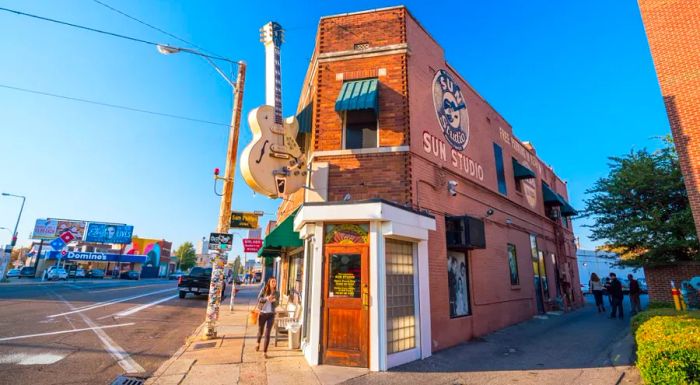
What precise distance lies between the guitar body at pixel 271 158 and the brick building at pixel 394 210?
2.14ft

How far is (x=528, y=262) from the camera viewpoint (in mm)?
15258

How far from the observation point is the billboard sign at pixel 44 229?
172ft

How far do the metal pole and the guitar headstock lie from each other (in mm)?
1762

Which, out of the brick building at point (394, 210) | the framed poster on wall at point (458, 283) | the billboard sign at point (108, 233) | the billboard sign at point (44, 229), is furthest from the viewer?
the billboard sign at point (44, 229)

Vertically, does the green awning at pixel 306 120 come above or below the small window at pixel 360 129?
above

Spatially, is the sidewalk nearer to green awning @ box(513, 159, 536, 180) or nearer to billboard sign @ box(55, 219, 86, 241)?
green awning @ box(513, 159, 536, 180)

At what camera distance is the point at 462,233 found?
379 inches

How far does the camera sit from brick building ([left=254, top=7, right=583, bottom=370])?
730 centimetres

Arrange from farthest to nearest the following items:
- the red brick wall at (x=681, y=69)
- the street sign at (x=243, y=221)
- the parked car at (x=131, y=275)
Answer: the parked car at (x=131, y=275)
the street sign at (x=243, y=221)
the red brick wall at (x=681, y=69)

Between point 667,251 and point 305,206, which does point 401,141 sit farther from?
point 667,251

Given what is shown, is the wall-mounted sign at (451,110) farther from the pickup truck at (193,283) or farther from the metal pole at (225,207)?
the pickup truck at (193,283)

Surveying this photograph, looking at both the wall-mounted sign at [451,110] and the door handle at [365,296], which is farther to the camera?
the wall-mounted sign at [451,110]

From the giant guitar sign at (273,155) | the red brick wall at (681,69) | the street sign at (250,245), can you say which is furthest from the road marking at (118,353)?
the red brick wall at (681,69)

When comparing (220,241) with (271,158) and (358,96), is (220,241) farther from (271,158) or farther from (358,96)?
(358,96)
